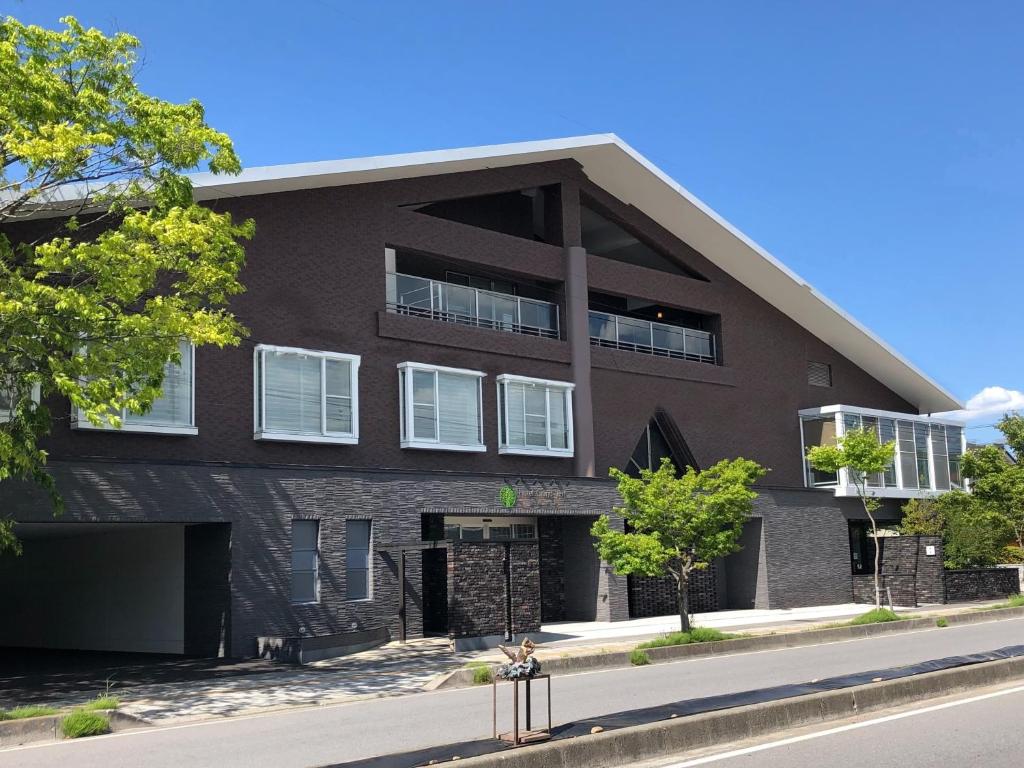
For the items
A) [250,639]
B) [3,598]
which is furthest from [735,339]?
[3,598]

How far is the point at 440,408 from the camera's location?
91.2 ft

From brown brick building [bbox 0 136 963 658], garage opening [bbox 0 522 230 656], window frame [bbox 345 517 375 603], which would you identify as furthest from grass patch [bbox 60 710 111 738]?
window frame [bbox 345 517 375 603]

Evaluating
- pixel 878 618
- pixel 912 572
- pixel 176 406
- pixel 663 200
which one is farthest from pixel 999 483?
pixel 176 406

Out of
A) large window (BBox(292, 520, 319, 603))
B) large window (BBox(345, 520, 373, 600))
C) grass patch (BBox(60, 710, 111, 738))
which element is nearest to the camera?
grass patch (BBox(60, 710, 111, 738))

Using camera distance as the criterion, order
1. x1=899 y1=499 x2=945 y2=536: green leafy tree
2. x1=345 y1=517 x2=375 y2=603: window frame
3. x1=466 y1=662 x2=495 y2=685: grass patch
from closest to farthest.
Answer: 1. x1=466 y1=662 x2=495 y2=685: grass patch
2. x1=345 y1=517 x2=375 y2=603: window frame
3. x1=899 y1=499 x2=945 y2=536: green leafy tree

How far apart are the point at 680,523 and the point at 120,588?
13429 mm

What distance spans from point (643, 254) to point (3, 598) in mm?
22732

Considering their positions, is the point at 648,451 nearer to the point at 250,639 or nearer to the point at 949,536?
the point at 949,536

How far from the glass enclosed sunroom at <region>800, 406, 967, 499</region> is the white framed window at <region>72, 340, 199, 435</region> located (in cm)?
2260

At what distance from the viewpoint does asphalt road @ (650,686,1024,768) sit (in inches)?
368

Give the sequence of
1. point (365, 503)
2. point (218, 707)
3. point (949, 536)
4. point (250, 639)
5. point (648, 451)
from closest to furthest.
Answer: point (218, 707) → point (250, 639) → point (365, 503) → point (648, 451) → point (949, 536)

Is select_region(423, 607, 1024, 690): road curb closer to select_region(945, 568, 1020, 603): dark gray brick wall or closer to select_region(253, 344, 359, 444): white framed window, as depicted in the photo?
select_region(945, 568, 1020, 603): dark gray brick wall

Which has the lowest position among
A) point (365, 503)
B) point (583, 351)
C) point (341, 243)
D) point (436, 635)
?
point (436, 635)

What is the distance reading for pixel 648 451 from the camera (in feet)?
111
